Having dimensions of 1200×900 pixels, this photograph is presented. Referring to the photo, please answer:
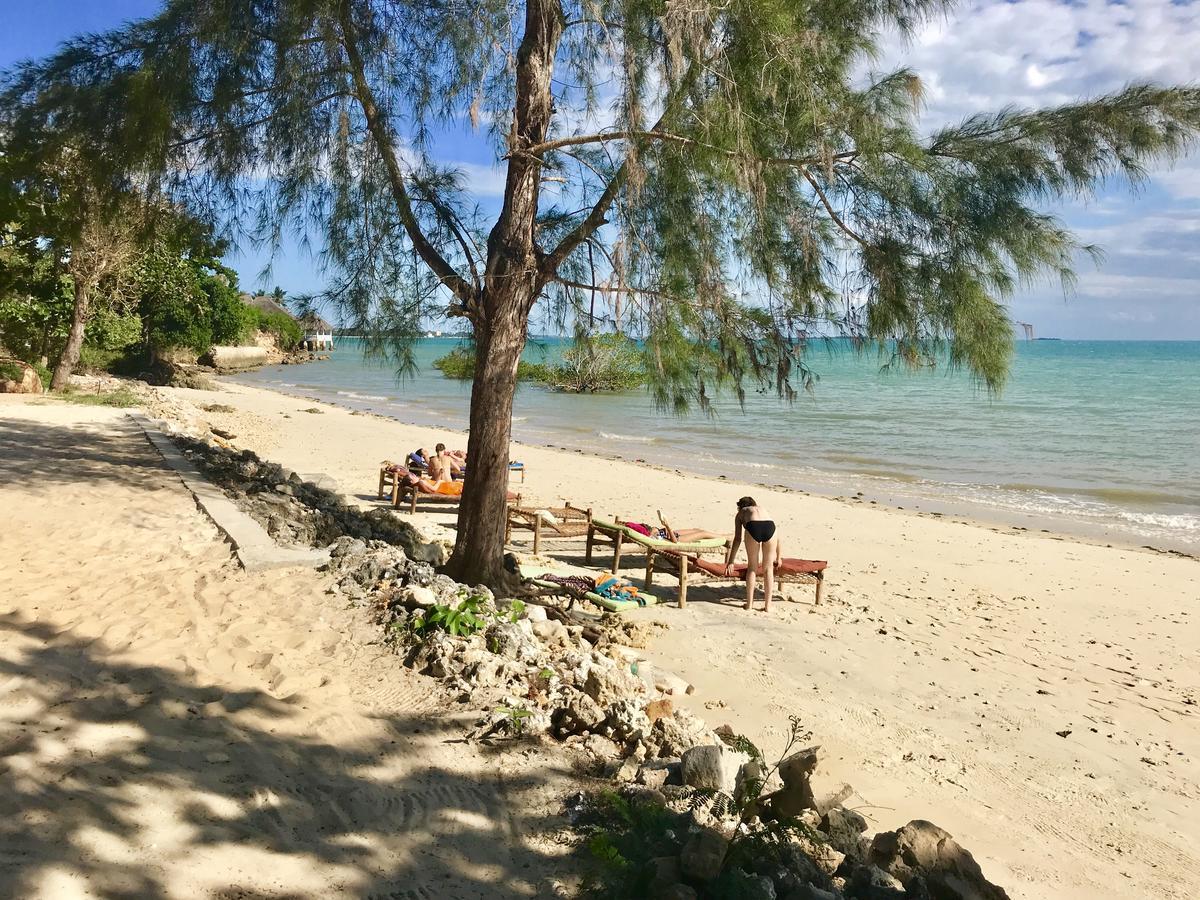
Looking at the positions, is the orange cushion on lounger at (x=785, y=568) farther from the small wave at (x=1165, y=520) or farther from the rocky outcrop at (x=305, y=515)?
the small wave at (x=1165, y=520)

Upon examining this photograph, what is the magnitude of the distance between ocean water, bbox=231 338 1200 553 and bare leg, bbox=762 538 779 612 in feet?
4.53

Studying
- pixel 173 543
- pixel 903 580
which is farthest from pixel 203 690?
pixel 903 580

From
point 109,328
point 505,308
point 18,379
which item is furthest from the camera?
point 109,328

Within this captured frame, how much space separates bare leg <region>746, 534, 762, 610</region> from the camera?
24.9 feet

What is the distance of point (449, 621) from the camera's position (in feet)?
14.6

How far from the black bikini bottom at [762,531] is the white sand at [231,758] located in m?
3.96

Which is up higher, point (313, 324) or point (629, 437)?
point (313, 324)

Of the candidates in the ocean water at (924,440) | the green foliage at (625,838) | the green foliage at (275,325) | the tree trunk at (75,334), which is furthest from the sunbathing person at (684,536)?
the green foliage at (275,325)

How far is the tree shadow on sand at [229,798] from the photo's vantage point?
2.51 metres

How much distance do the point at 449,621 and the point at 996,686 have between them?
403 centimetres

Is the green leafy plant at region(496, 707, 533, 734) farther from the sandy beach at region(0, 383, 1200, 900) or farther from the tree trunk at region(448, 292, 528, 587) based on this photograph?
the tree trunk at region(448, 292, 528, 587)

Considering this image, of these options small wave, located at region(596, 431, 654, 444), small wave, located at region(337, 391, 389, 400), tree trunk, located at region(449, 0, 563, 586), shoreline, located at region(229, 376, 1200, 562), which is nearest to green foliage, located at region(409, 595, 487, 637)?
tree trunk, located at region(449, 0, 563, 586)

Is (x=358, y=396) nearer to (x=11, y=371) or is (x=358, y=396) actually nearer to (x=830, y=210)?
(x=11, y=371)

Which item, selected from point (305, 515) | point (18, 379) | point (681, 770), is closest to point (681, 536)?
point (305, 515)
